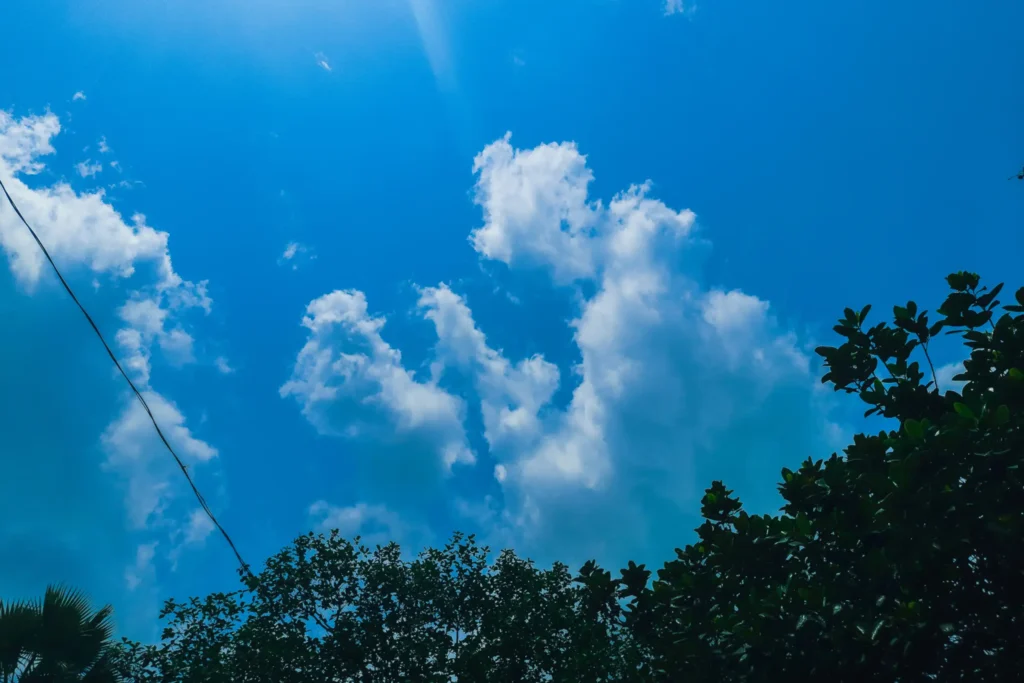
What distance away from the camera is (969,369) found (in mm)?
7754

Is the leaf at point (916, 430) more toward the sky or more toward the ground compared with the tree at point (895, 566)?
more toward the sky

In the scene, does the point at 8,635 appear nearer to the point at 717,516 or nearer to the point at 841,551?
the point at 717,516

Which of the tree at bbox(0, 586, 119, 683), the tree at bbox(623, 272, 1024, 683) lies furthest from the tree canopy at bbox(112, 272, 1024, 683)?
the tree at bbox(0, 586, 119, 683)

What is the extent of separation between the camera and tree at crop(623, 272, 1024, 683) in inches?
232

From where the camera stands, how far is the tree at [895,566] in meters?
5.88

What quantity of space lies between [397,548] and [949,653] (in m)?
13.9

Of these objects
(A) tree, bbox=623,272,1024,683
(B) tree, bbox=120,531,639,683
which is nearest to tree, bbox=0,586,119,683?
(B) tree, bbox=120,531,639,683

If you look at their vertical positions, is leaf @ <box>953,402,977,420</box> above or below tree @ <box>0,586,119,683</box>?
above

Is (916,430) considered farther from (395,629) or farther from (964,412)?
(395,629)

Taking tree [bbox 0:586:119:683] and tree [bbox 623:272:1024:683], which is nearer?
tree [bbox 623:272:1024:683]

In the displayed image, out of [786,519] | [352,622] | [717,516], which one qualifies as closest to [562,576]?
[352,622]

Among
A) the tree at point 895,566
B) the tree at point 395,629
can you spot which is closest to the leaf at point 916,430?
the tree at point 895,566

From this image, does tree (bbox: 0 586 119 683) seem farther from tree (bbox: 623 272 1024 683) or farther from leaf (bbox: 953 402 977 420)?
leaf (bbox: 953 402 977 420)

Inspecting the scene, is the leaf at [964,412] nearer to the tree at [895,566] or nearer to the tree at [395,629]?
the tree at [895,566]
